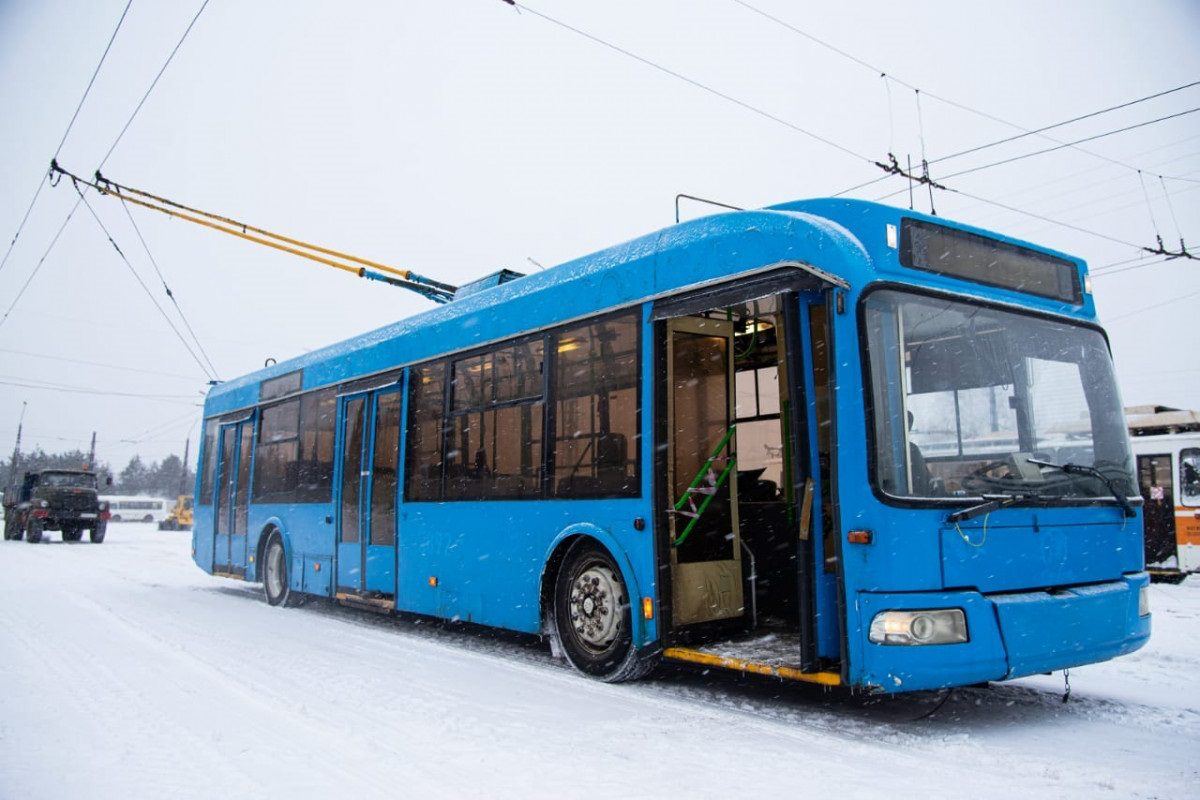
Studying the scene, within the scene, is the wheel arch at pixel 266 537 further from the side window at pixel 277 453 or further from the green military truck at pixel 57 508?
the green military truck at pixel 57 508

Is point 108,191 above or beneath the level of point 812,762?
above

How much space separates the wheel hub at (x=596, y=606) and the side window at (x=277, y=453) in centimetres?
585

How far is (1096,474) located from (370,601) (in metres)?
6.85

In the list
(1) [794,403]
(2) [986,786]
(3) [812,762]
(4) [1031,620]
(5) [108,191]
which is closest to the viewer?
(2) [986,786]

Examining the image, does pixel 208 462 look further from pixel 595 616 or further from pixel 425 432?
pixel 595 616

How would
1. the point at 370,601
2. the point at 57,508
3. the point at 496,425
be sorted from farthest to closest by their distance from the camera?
the point at 57,508 < the point at 370,601 < the point at 496,425

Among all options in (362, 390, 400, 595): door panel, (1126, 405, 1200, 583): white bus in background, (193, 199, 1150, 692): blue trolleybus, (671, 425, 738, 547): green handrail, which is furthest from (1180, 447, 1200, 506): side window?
(362, 390, 400, 595): door panel

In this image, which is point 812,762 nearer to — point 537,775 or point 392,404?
point 537,775

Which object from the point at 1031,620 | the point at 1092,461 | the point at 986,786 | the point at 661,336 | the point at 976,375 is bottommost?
the point at 986,786

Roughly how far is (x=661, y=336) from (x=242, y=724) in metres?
3.43

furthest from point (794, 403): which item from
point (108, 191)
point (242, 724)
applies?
point (108, 191)

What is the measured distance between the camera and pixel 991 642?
178 inches

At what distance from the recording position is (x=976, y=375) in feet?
16.7

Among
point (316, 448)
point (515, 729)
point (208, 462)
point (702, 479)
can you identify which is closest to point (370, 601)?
point (316, 448)
